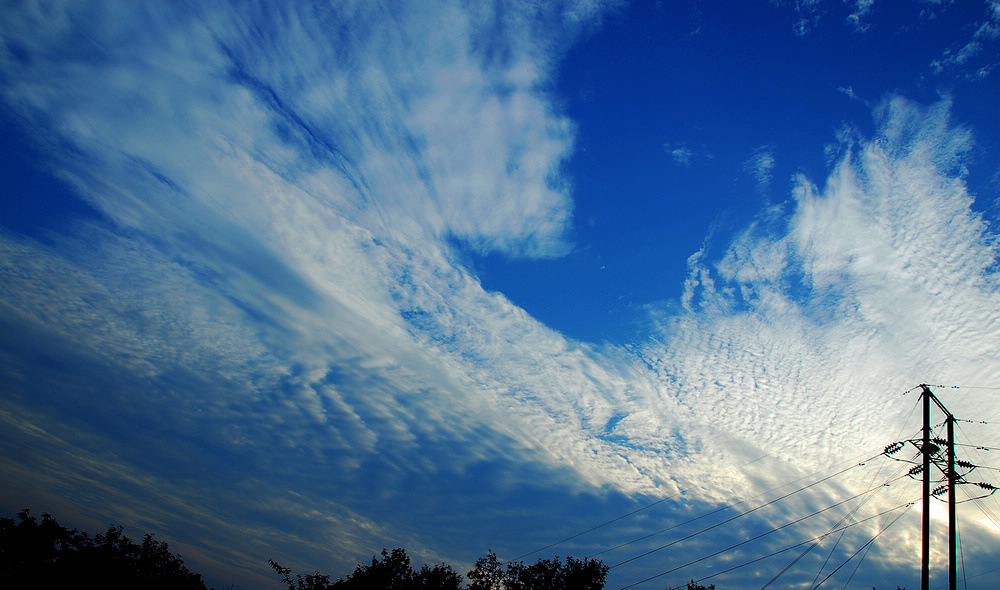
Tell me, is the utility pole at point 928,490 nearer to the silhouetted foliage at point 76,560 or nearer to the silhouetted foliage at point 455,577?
the silhouetted foliage at point 455,577

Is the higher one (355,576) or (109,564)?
(355,576)

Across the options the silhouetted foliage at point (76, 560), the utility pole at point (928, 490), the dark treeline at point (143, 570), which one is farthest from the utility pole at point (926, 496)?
the silhouetted foliage at point (76, 560)

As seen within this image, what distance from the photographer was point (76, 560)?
51.7 metres

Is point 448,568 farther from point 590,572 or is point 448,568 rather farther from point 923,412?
point 923,412

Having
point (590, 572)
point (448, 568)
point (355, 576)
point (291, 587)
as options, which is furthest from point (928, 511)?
point (291, 587)

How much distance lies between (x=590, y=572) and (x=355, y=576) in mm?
25208

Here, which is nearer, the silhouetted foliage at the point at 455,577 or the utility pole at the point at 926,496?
the utility pole at the point at 926,496

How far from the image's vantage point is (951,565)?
16.6 metres

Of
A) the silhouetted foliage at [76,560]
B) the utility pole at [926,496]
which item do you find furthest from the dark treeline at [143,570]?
the utility pole at [926,496]

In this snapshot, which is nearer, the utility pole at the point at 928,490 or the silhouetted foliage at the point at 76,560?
the utility pole at the point at 928,490

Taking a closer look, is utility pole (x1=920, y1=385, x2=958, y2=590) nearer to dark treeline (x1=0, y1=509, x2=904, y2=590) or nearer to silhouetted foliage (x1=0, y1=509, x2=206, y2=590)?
dark treeline (x1=0, y1=509, x2=904, y2=590)

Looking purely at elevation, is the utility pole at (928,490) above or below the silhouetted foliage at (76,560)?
above

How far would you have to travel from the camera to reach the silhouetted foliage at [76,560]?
5047cm

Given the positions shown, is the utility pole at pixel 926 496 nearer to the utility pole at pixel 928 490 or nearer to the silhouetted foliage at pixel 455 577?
the utility pole at pixel 928 490
